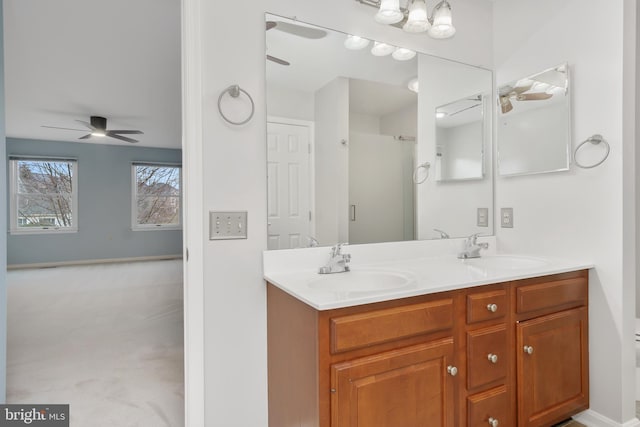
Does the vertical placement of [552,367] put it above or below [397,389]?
below

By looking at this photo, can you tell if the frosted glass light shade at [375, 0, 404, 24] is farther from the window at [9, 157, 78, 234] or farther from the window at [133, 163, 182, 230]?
the window at [9, 157, 78, 234]

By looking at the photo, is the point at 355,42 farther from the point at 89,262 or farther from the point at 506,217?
the point at 89,262

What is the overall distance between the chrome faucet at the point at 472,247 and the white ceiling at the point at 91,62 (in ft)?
8.24

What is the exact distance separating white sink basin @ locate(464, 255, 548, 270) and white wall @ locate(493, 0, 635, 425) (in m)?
0.13

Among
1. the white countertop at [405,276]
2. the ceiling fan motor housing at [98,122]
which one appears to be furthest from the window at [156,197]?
the white countertop at [405,276]

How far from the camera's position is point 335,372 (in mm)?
1078

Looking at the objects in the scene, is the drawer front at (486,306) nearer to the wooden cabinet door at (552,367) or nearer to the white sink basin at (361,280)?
the wooden cabinet door at (552,367)

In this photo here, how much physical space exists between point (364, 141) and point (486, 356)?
120 centimetres

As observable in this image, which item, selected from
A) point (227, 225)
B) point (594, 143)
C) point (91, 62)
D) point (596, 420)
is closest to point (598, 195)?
point (594, 143)

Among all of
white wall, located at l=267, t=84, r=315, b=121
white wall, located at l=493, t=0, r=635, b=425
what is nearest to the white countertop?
white wall, located at l=493, t=0, r=635, b=425

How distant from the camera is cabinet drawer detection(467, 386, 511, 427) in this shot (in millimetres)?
1346

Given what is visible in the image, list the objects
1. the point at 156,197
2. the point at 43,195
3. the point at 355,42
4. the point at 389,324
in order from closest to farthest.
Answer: the point at 389,324, the point at 355,42, the point at 43,195, the point at 156,197

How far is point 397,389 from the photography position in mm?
1172

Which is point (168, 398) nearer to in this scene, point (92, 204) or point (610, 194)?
point (610, 194)
